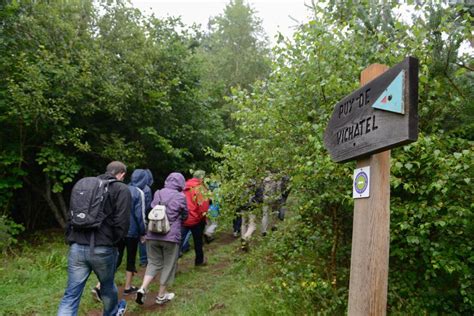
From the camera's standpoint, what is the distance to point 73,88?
7301 millimetres

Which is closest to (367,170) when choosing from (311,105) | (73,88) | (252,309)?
(311,105)

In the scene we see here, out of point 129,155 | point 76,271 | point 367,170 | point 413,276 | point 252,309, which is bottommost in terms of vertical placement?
point 252,309

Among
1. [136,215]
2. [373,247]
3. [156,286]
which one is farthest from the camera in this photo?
[156,286]

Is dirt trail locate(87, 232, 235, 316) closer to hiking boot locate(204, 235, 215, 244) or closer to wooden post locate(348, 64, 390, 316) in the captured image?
hiking boot locate(204, 235, 215, 244)

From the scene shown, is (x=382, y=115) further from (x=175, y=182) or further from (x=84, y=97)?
(x=84, y=97)

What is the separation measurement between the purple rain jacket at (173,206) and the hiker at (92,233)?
1308 millimetres

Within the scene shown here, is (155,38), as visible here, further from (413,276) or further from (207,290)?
(413,276)

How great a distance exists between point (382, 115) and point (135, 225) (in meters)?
4.34

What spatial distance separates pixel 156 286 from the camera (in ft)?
19.2

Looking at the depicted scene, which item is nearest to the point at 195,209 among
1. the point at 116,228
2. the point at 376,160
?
the point at 116,228

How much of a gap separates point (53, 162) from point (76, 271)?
16.3ft

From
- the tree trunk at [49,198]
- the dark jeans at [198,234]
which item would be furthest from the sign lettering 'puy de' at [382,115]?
the tree trunk at [49,198]

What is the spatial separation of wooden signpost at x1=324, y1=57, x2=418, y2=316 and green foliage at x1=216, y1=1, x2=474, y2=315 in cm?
106

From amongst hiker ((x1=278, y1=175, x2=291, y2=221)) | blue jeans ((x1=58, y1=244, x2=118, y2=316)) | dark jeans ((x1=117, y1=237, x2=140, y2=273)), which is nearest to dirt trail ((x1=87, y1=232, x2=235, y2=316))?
dark jeans ((x1=117, y1=237, x2=140, y2=273))
